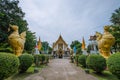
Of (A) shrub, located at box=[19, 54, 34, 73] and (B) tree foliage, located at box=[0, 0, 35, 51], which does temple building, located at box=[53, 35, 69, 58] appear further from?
(A) shrub, located at box=[19, 54, 34, 73]

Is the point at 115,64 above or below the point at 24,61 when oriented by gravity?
below

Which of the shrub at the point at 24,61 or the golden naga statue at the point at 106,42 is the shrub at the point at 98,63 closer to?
the golden naga statue at the point at 106,42

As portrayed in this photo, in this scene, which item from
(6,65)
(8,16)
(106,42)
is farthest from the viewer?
(8,16)

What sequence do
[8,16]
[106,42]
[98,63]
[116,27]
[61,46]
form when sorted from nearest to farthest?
[98,63], [106,42], [8,16], [116,27], [61,46]

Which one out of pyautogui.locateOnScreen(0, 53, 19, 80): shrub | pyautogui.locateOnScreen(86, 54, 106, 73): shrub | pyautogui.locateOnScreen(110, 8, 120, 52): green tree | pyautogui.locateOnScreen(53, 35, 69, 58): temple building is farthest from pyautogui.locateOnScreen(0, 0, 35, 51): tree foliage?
pyautogui.locateOnScreen(53, 35, 69, 58): temple building

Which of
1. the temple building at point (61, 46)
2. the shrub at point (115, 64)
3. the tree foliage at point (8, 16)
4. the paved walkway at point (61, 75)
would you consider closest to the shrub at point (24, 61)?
the paved walkway at point (61, 75)

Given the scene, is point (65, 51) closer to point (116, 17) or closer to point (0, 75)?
point (116, 17)

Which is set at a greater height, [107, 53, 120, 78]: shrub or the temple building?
the temple building

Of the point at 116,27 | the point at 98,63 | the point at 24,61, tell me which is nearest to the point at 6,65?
the point at 24,61

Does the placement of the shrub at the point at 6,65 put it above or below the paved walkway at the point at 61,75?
above

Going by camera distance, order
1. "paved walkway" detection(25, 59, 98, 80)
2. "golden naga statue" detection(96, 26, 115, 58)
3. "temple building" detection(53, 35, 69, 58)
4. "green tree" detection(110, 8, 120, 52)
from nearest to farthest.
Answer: "paved walkway" detection(25, 59, 98, 80)
"golden naga statue" detection(96, 26, 115, 58)
"green tree" detection(110, 8, 120, 52)
"temple building" detection(53, 35, 69, 58)

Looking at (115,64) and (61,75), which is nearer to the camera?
(115,64)

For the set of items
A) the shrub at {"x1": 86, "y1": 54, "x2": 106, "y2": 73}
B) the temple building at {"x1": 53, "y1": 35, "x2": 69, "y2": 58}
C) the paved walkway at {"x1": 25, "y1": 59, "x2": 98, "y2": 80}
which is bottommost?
the paved walkway at {"x1": 25, "y1": 59, "x2": 98, "y2": 80}

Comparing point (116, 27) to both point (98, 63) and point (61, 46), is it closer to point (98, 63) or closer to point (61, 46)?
point (98, 63)
